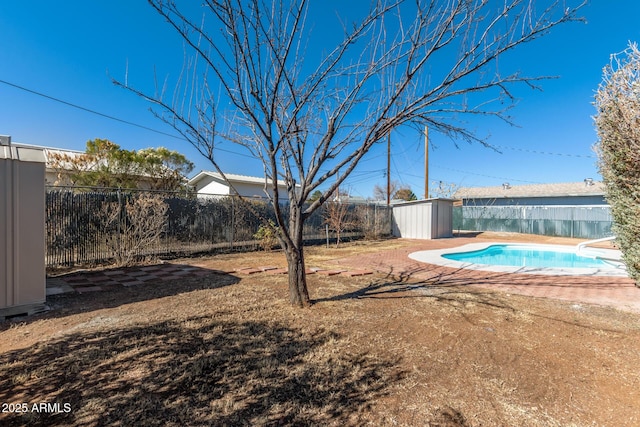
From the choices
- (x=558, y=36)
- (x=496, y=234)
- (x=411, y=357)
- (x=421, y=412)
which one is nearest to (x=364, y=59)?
(x=558, y=36)

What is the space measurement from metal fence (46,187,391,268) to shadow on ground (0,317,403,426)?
9.61 ft

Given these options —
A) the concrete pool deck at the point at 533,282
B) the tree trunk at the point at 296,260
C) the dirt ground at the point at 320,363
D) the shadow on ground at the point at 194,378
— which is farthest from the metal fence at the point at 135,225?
the concrete pool deck at the point at 533,282

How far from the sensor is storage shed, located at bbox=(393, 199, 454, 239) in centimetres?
1661

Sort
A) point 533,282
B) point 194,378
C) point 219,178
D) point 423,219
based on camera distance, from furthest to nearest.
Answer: point 219,178
point 423,219
point 533,282
point 194,378

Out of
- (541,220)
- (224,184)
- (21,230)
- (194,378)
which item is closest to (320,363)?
(194,378)

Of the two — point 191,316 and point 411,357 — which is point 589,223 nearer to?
point 411,357

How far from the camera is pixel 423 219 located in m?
16.9

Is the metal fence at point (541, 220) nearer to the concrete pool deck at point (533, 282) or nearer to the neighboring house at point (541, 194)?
the neighboring house at point (541, 194)

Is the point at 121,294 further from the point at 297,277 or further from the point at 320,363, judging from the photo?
the point at 320,363

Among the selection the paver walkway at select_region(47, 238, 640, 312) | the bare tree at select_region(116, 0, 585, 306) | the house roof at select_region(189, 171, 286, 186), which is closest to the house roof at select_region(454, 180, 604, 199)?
the house roof at select_region(189, 171, 286, 186)

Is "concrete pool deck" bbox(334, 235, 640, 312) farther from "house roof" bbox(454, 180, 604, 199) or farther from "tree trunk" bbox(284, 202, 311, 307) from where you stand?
"house roof" bbox(454, 180, 604, 199)

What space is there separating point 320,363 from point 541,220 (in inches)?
823

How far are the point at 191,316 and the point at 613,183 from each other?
7.94 metres

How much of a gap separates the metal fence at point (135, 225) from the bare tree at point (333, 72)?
1955 mm
